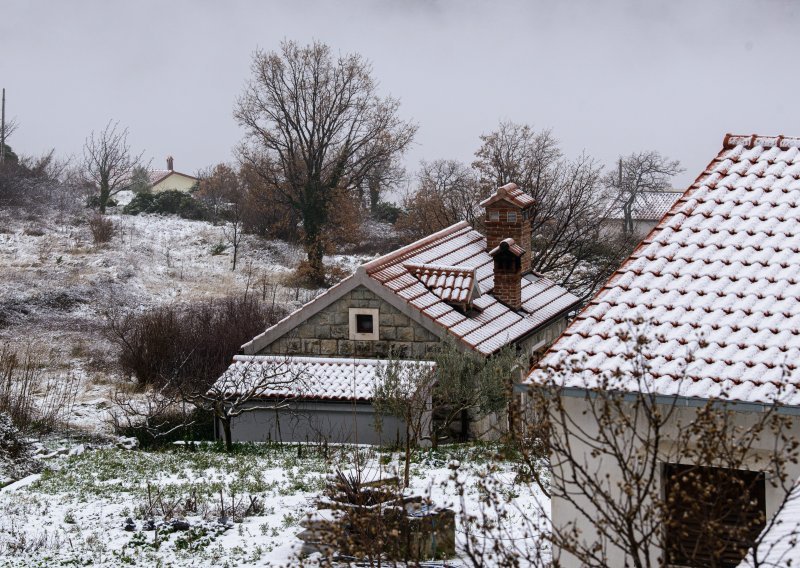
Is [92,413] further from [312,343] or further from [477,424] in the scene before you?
[477,424]

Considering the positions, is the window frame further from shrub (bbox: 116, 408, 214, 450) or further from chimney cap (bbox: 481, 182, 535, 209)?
chimney cap (bbox: 481, 182, 535, 209)

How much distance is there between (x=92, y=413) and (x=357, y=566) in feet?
44.9

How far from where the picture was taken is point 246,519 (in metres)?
11.6

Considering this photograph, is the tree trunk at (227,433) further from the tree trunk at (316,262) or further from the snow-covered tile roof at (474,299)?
the tree trunk at (316,262)

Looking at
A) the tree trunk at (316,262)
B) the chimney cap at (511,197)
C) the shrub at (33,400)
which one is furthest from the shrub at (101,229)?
the chimney cap at (511,197)

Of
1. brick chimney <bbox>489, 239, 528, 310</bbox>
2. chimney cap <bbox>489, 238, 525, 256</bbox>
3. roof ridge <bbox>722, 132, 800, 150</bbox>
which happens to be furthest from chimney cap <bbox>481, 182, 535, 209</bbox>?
roof ridge <bbox>722, 132, 800, 150</bbox>

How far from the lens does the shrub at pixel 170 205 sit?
4959cm

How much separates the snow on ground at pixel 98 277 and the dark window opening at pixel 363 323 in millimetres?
6394

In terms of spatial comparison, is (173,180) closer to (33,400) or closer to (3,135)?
(3,135)

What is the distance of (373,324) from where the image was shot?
18109mm

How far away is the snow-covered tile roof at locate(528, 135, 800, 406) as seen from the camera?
23.3 feet

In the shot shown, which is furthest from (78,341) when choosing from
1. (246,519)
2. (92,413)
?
(246,519)

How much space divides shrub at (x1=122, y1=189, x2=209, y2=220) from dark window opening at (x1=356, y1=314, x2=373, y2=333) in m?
32.7

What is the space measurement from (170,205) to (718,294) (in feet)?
146
